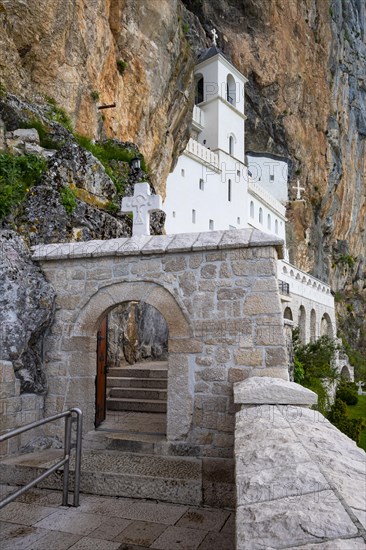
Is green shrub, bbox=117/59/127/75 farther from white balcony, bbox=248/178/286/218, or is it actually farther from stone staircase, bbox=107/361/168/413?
white balcony, bbox=248/178/286/218

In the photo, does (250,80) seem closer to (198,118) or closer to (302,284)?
(198,118)

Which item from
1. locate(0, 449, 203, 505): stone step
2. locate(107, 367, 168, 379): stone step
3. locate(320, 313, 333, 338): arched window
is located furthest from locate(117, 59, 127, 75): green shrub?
locate(320, 313, 333, 338): arched window

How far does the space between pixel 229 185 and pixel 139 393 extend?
2436 cm

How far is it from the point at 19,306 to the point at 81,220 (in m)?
2.56

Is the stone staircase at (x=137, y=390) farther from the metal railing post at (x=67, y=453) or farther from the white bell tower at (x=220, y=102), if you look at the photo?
the white bell tower at (x=220, y=102)

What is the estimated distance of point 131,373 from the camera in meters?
8.48

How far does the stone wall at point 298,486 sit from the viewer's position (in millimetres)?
1527

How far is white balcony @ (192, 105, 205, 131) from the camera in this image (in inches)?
1254

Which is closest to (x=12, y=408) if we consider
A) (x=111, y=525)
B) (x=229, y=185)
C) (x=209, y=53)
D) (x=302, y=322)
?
(x=111, y=525)

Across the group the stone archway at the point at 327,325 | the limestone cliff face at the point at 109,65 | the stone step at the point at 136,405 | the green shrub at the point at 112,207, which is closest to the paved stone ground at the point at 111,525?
the stone step at the point at 136,405

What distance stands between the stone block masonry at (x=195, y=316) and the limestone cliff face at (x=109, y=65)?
5667mm

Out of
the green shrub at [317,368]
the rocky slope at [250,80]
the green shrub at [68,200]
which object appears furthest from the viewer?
the green shrub at [317,368]

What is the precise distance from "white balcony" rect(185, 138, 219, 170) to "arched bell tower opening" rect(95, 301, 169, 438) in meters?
15.8

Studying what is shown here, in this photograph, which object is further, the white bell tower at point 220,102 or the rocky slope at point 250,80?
the white bell tower at point 220,102
